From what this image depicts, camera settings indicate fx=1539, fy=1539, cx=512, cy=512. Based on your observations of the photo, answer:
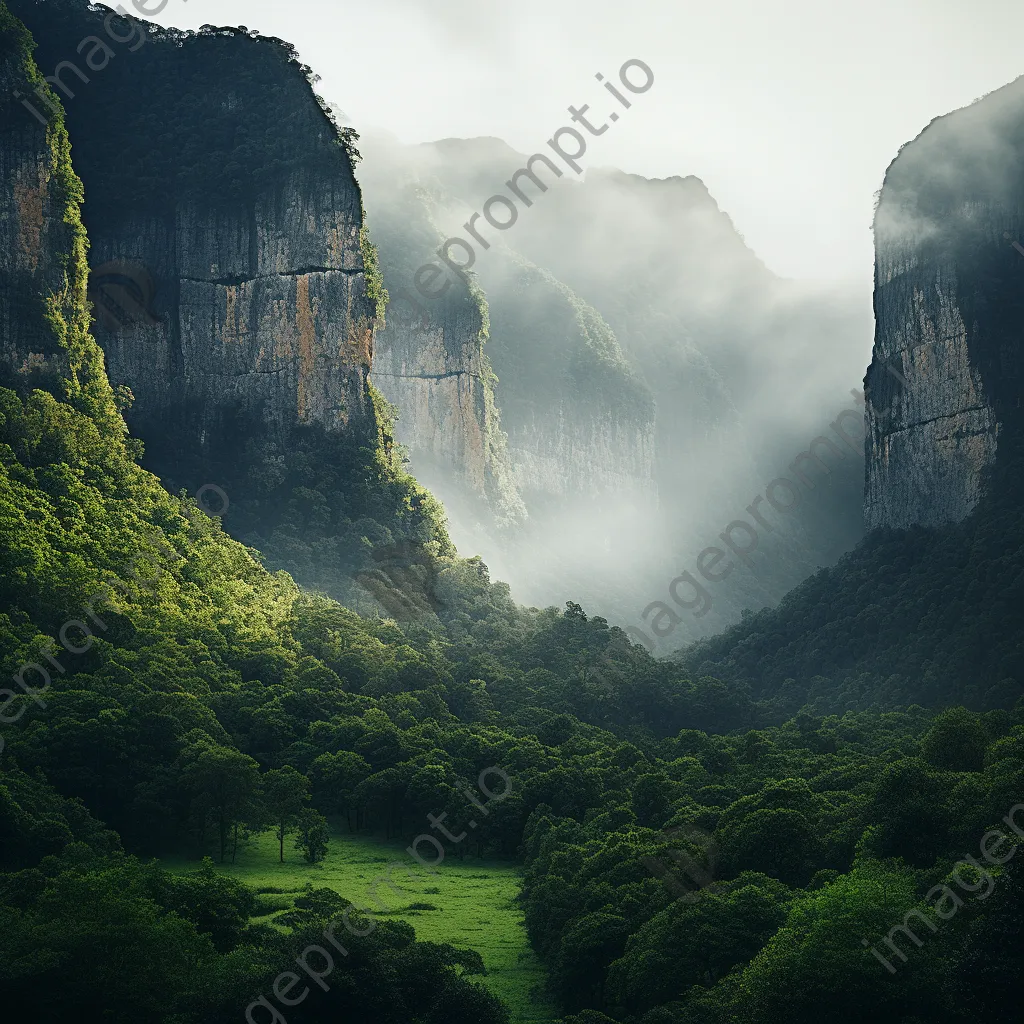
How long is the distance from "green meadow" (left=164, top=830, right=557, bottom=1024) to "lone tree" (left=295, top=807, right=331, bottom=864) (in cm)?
32

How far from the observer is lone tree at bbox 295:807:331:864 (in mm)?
41000

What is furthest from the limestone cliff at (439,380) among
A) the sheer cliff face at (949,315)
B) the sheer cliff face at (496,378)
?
the sheer cliff face at (949,315)

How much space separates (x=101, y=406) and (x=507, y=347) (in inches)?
2615

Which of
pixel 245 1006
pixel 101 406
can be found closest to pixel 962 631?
pixel 101 406

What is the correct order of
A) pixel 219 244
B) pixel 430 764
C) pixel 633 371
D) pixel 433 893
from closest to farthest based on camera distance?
pixel 433 893 → pixel 430 764 → pixel 219 244 → pixel 633 371

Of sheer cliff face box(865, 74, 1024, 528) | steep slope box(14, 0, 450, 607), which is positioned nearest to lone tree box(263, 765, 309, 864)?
steep slope box(14, 0, 450, 607)

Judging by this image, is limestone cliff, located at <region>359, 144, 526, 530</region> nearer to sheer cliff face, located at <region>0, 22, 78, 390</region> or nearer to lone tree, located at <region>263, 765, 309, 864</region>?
sheer cliff face, located at <region>0, 22, 78, 390</region>

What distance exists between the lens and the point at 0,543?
47.3 m

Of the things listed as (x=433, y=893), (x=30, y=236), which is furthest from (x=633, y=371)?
(x=433, y=893)

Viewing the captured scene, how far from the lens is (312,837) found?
4091 cm

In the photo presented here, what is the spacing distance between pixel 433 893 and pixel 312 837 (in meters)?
3.94

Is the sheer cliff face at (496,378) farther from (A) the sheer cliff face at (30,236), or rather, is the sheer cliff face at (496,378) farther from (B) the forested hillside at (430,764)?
(A) the sheer cliff face at (30,236)

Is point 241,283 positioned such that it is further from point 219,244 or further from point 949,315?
point 949,315

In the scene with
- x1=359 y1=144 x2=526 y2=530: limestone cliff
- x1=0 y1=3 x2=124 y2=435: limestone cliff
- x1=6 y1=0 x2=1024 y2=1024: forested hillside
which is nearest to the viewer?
x1=6 y1=0 x2=1024 y2=1024: forested hillside
